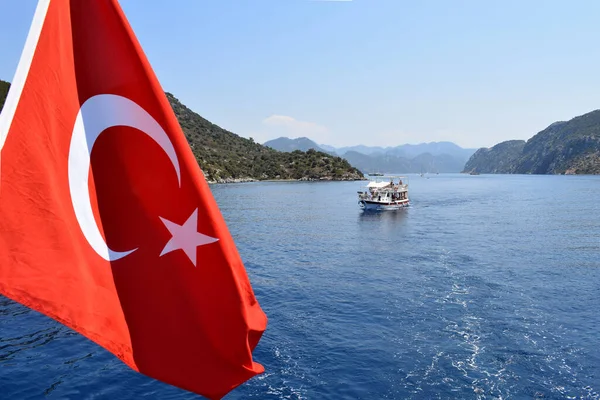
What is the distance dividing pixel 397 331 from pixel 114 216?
2349cm

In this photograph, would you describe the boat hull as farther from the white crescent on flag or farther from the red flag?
the white crescent on flag

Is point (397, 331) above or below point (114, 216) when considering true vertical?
below

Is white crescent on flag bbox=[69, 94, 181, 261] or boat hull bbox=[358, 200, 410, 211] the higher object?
white crescent on flag bbox=[69, 94, 181, 261]

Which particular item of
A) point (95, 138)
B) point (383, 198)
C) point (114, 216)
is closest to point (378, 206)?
point (383, 198)

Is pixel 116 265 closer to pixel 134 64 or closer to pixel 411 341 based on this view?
pixel 134 64

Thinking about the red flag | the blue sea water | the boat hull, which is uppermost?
the red flag

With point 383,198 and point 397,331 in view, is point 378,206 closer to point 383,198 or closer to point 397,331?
point 383,198

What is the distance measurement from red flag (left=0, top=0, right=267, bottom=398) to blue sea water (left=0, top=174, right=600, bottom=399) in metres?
15.1

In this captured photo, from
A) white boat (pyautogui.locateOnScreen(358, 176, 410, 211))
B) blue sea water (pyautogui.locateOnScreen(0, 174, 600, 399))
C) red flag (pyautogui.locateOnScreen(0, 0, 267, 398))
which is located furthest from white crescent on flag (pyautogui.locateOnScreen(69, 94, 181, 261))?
white boat (pyautogui.locateOnScreen(358, 176, 410, 211))

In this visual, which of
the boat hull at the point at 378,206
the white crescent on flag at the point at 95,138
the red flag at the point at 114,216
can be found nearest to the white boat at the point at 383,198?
the boat hull at the point at 378,206

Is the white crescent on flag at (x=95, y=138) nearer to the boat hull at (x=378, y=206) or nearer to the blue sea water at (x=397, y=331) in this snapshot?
the blue sea water at (x=397, y=331)

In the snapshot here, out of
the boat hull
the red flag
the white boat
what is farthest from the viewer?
the white boat

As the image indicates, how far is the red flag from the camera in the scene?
4.98 m

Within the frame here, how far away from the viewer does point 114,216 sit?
17.7 feet
